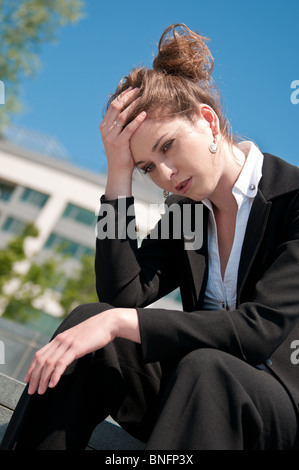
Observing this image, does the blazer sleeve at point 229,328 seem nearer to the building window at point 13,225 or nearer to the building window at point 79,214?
the building window at point 79,214

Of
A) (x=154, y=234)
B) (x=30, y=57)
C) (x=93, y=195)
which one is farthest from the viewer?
(x=93, y=195)

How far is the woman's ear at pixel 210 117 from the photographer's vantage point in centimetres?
216

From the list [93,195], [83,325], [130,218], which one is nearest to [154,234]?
[130,218]

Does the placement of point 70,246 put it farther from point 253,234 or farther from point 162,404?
point 162,404

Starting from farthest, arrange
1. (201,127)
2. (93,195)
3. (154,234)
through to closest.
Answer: (93,195) < (154,234) < (201,127)

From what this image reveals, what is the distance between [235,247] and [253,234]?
0.37 ft

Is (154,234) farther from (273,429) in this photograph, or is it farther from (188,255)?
(273,429)

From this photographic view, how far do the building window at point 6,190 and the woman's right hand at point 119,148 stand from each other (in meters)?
32.6

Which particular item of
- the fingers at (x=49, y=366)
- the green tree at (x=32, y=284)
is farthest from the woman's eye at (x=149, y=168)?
the green tree at (x=32, y=284)

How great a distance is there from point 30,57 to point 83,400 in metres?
12.4

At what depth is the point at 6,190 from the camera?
112ft

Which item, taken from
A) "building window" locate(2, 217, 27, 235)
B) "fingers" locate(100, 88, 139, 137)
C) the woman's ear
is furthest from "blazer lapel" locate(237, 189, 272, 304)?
"building window" locate(2, 217, 27, 235)

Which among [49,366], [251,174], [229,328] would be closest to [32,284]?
[251,174]

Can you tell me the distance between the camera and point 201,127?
2123mm
